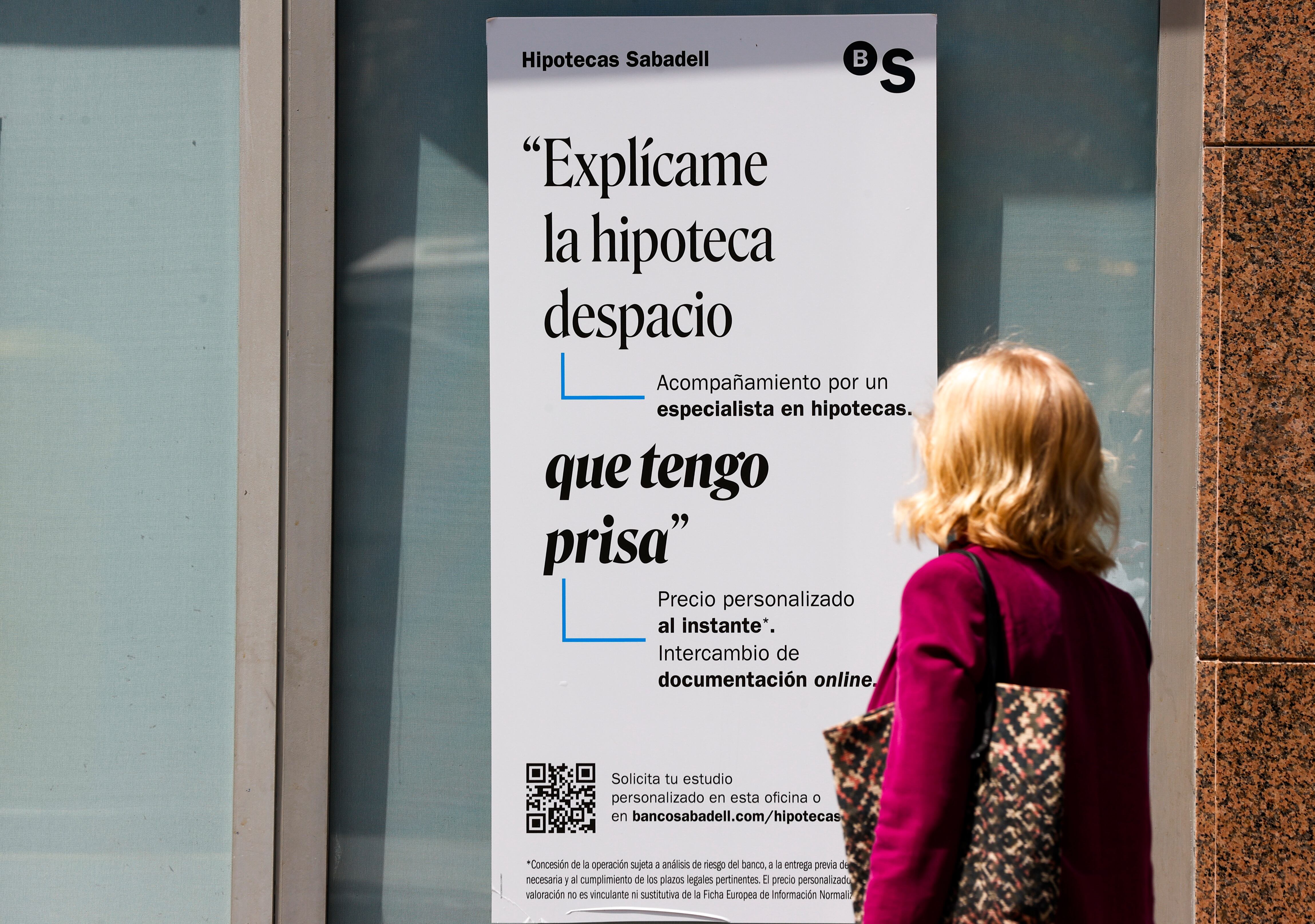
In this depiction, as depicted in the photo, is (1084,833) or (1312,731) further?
(1312,731)

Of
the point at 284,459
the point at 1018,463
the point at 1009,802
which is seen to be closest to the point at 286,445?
the point at 284,459

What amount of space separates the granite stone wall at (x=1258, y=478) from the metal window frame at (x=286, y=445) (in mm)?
174

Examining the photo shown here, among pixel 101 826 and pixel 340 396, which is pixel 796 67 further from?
pixel 101 826

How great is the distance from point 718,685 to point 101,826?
1952mm

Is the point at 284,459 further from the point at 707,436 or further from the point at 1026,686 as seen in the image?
the point at 1026,686

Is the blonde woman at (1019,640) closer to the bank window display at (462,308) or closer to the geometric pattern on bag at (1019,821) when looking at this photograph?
the geometric pattern on bag at (1019,821)

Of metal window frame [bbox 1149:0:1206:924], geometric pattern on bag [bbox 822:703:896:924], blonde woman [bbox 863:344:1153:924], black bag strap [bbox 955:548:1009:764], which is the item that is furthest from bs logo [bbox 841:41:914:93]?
geometric pattern on bag [bbox 822:703:896:924]

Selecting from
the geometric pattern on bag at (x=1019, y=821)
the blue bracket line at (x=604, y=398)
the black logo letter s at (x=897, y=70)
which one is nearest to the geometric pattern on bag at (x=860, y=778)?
the geometric pattern on bag at (x=1019, y=821)

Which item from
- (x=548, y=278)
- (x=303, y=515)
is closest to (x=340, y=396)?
(x=303, y=515)

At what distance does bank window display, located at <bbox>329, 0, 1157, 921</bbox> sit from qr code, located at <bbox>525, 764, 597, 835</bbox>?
17 cm

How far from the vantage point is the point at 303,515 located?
3293 millimetres

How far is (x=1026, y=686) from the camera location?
185 cm

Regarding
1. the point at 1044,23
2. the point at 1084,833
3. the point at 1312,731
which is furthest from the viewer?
the point at 1044,23

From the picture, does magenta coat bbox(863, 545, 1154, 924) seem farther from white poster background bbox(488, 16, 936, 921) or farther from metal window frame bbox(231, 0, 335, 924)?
metal window frame bbox(231, 0, 335, 924)
